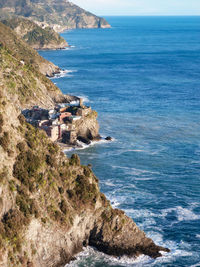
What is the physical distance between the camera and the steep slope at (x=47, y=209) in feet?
144

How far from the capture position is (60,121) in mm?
95938

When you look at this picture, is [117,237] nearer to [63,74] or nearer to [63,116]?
[63,116]

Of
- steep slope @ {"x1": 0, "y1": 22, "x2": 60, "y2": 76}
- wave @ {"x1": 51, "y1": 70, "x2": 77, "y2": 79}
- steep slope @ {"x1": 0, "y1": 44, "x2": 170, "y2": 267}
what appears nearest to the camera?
steep slope @ {"x1": 0, "y1": 44, "x2": 170, "y2": 267}

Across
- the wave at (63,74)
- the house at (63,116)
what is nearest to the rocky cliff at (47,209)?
the house at (63,116)

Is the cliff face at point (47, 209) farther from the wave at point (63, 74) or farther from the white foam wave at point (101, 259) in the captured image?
the wave at point (63, 74)

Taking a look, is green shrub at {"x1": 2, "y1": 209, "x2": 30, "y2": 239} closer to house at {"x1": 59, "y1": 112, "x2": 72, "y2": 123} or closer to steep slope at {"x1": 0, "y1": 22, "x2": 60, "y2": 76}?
house at {"x1": 59, "y1": 112, "x2": 72, "y2": 123}

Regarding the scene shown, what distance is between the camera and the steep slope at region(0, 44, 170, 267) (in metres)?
43.9

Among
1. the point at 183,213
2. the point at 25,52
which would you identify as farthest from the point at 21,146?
the point at 25,52

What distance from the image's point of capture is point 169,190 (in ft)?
233

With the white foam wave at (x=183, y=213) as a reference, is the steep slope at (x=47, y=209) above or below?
above

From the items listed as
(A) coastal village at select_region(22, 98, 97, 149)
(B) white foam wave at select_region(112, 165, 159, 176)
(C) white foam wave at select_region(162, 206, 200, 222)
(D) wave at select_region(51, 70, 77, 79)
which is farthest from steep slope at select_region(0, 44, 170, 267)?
(D) wave at select_region(51, 70, 77, 79)

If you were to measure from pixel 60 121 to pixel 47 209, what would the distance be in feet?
163

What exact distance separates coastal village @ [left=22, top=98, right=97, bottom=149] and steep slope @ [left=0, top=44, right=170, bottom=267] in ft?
122

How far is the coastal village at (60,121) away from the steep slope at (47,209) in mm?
37175
